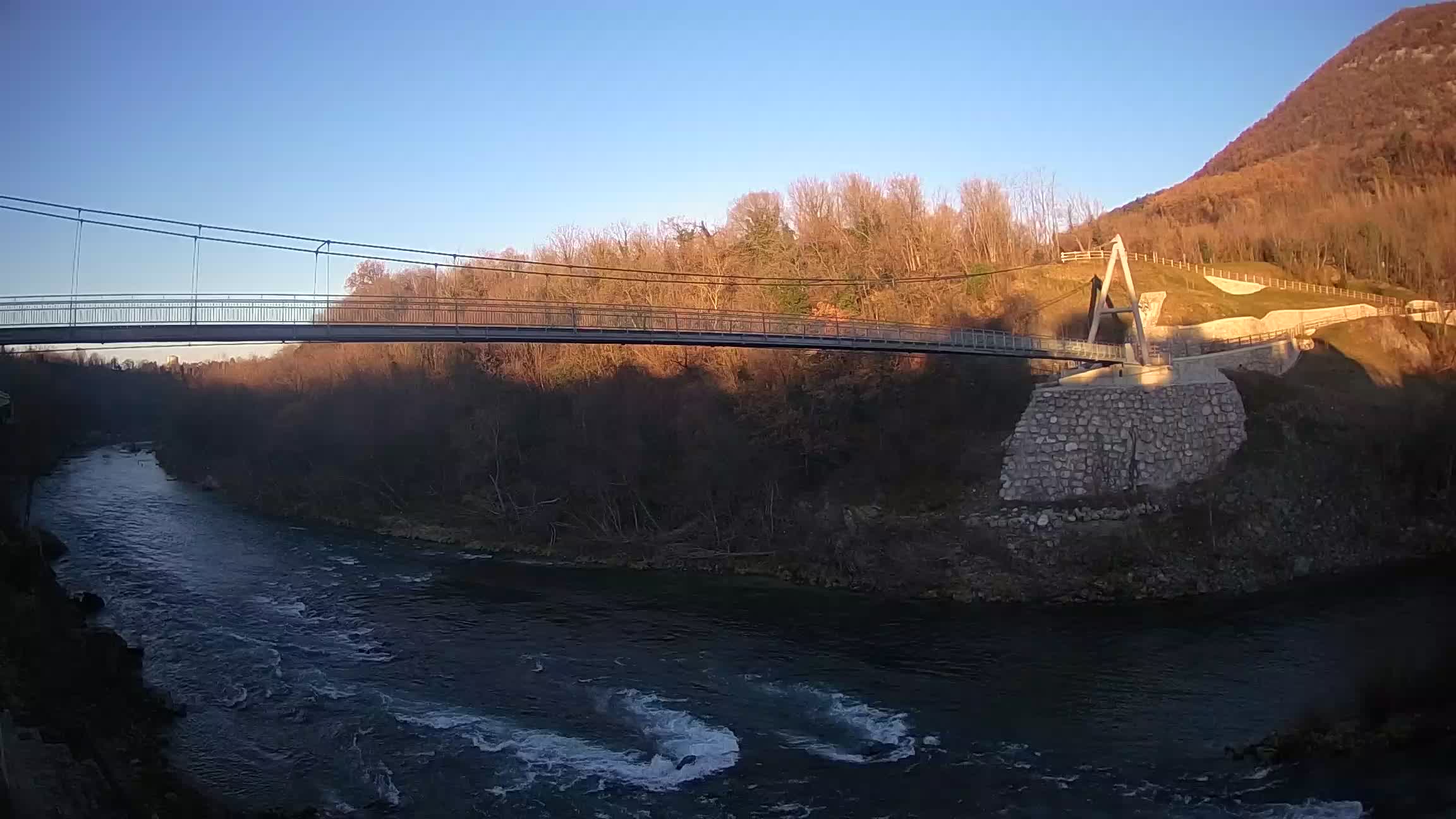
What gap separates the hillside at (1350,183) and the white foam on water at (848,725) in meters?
33.2

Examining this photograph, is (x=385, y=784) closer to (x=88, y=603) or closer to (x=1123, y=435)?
(x=88, y=603)

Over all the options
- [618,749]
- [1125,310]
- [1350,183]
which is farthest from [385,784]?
[1350,183]

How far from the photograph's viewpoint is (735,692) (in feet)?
51.5

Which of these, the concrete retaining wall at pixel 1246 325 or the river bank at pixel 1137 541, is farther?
A: the concrete retaining wall at pixel 1246 325

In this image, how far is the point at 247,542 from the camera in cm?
3002

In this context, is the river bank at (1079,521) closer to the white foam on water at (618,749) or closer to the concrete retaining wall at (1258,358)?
the concrete retaining wall at (1258,358)

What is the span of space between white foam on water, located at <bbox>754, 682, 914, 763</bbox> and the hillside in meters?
33.2

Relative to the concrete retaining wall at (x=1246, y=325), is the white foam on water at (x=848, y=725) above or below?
below

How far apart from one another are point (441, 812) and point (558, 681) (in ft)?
15.3

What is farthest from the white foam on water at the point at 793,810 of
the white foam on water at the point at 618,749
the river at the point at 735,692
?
the white foam on water at the point at 618,749

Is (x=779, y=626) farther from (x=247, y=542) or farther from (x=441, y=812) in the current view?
(x=247, y=542)

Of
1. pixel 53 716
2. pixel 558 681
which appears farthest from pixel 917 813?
pixel 53 716

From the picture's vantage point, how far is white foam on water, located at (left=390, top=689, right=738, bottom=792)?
12695 mm

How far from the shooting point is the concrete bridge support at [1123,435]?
2397cm
